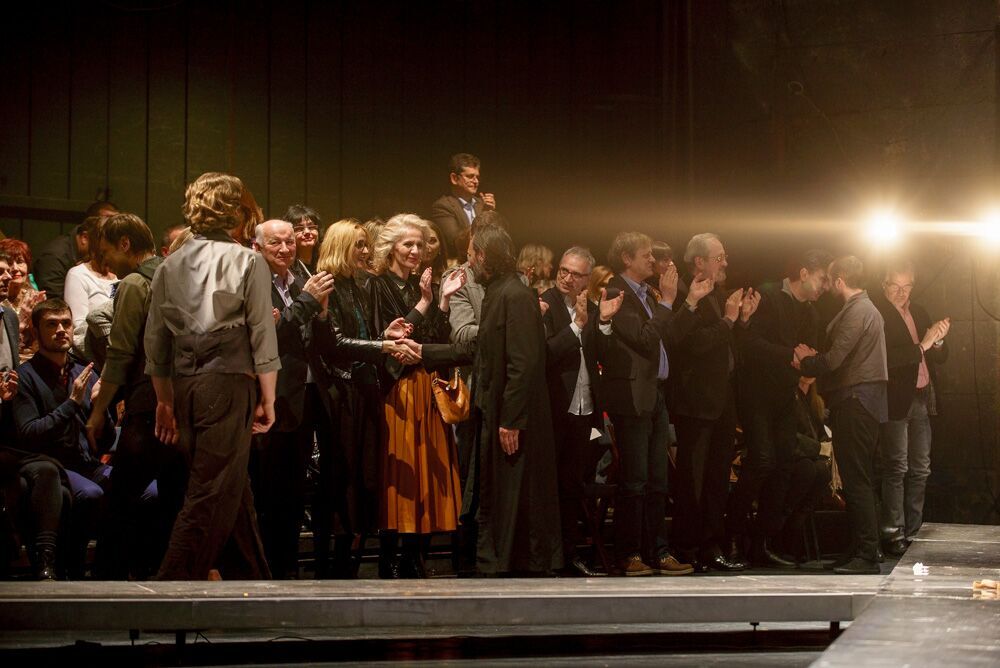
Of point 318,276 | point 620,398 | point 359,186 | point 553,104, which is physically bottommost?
point 620,398

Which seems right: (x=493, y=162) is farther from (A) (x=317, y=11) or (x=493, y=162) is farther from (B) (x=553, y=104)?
(A) (x=317, y=11)

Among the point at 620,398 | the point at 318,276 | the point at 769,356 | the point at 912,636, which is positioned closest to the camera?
the point at 912,636

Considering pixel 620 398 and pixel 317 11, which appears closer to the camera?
pixel 620 398

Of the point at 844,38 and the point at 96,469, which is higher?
the point at 844,38

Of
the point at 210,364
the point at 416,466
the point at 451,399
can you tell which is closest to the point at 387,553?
the point at 416,466

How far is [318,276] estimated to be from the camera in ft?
18.1

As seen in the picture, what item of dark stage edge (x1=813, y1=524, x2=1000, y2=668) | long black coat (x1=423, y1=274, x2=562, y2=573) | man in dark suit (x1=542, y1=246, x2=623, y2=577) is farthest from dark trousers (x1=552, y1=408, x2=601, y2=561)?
dark stage edge (x1=813, y1=524, x2=1000, y2=668)

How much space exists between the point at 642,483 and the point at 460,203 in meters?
2.23

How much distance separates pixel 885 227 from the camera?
931cm

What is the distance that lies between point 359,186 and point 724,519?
3.21 m

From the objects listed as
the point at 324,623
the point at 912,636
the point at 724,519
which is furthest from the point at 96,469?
the point at 912,636

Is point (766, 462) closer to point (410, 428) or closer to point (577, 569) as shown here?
point (577, 569)

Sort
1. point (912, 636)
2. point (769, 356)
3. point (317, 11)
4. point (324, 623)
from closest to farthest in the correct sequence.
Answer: point (912, 636)
point (324, 623)
point (769, 356)
point (317, 11)

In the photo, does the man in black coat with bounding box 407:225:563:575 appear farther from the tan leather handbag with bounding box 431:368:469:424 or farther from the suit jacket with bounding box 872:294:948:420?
the suit jacket with bounding box 872:294:948:420
